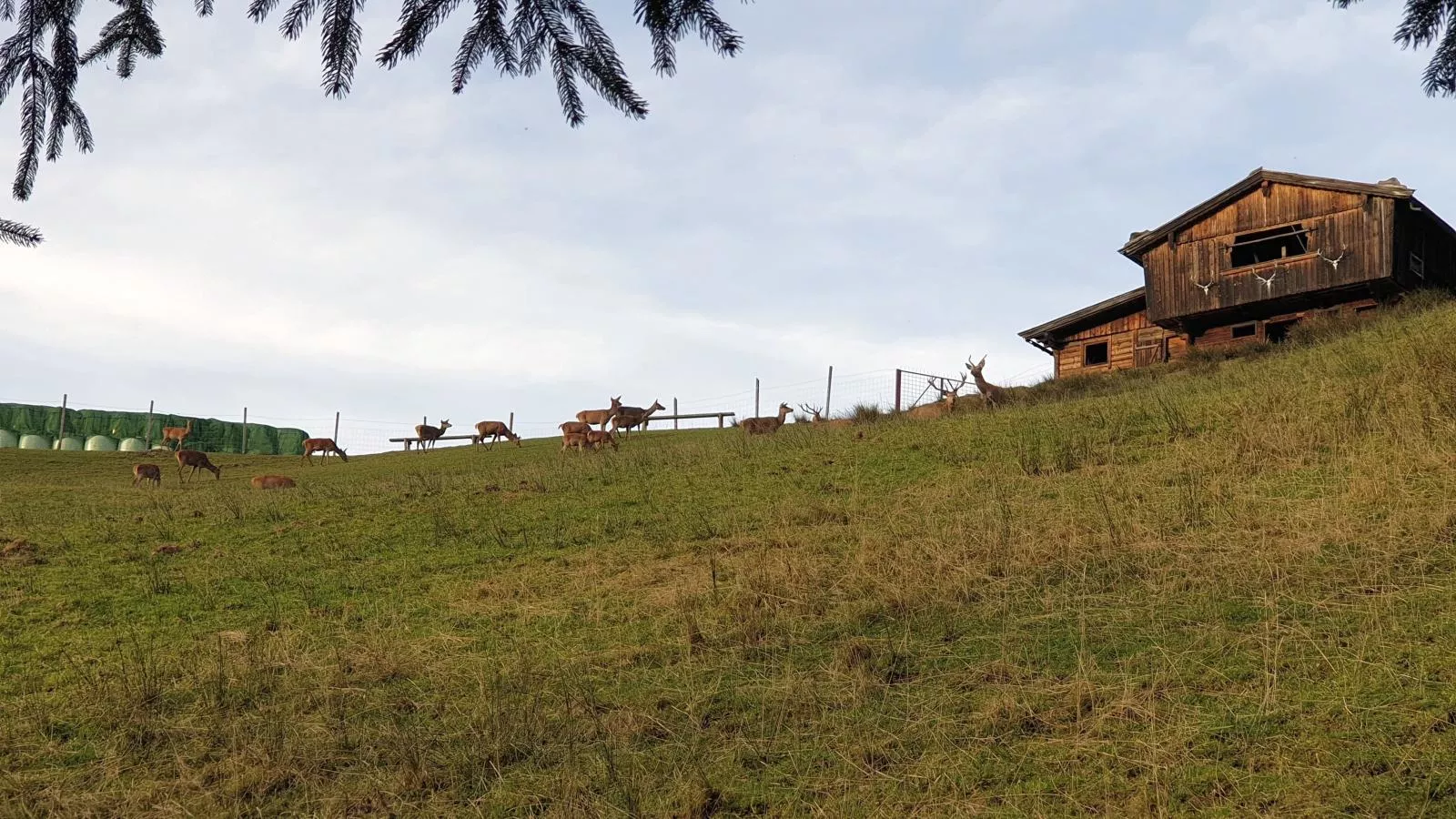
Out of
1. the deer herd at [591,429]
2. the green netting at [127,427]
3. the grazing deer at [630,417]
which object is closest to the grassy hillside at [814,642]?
the deer herd at [591,429]

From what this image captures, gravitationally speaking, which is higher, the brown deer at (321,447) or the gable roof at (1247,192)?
the gable roof at (1247,192)

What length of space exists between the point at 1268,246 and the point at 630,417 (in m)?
21.9

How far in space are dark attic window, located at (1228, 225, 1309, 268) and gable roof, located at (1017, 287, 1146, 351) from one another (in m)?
3.54

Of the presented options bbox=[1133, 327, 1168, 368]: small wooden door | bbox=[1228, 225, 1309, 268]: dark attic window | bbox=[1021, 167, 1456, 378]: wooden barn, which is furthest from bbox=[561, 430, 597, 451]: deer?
bbox=[1228, 225, 1309, 268]: dark attic window

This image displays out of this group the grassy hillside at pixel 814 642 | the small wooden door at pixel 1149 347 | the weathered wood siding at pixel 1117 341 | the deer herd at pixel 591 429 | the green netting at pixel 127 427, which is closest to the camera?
the grassy hillside at pixel 814 642

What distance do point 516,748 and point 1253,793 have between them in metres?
3.89

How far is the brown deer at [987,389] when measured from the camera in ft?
89.6

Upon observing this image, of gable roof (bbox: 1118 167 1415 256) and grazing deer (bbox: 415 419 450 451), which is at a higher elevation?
gable roof (bbox: 1118 167 1415 256)

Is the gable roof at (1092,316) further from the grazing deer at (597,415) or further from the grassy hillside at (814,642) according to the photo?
the grassy hillside at (814,642)

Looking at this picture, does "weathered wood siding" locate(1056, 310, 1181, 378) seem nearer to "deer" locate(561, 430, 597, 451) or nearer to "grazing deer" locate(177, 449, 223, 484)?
"deer" locate(561, 430, 597, 451)

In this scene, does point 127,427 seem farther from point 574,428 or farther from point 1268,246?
point 1268,246

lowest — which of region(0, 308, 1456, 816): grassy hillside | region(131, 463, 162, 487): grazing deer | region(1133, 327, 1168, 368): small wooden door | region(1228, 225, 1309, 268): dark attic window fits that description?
region(0, 308, 1456, 816): grassy hillside

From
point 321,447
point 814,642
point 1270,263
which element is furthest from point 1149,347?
point 814,642

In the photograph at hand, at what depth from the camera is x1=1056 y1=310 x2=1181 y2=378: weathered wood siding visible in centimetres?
3925
